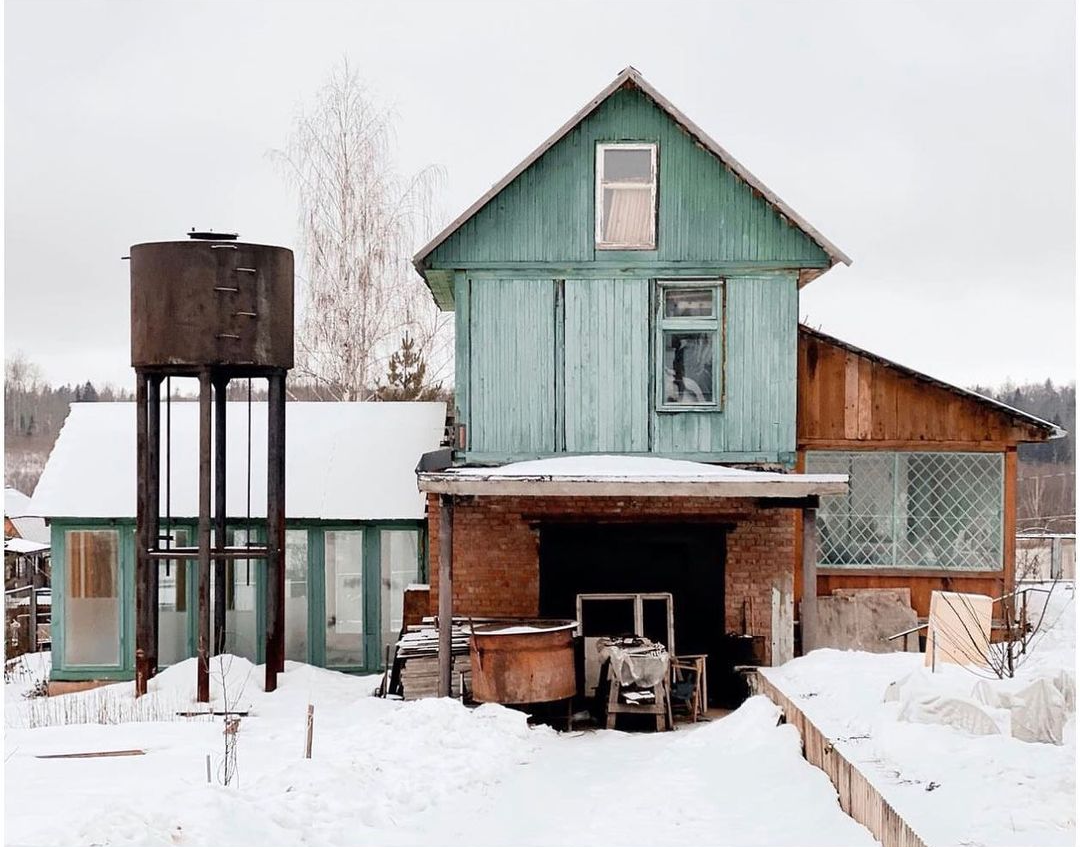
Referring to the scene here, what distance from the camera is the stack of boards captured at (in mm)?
12766

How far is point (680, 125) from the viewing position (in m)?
13.8

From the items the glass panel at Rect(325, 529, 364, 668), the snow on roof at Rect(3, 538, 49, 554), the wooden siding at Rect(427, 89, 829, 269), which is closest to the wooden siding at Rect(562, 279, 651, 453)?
the wooden siding at Rect(427, 89, 829, 269)

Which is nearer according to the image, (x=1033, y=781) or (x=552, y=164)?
(x=1033, y=781)

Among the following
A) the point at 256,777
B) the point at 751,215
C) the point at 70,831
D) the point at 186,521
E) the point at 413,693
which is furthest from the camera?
the point at 186,521

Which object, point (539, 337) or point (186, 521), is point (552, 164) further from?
point (186, 521)

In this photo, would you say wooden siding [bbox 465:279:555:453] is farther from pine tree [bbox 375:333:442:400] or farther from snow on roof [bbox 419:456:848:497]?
pine tree [bbox 375:333:442:400]

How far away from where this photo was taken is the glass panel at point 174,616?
16109 millimetres

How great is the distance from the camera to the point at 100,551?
16.3 m

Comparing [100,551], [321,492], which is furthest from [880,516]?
[100,551]

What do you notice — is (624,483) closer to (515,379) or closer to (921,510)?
(515,379)

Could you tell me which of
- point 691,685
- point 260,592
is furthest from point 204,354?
point 691,685

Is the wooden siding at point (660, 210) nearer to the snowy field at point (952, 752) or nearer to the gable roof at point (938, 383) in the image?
the gable roof at point (938, 383)

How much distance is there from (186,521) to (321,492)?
1885 mm

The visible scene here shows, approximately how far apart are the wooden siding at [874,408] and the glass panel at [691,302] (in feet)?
6.25
